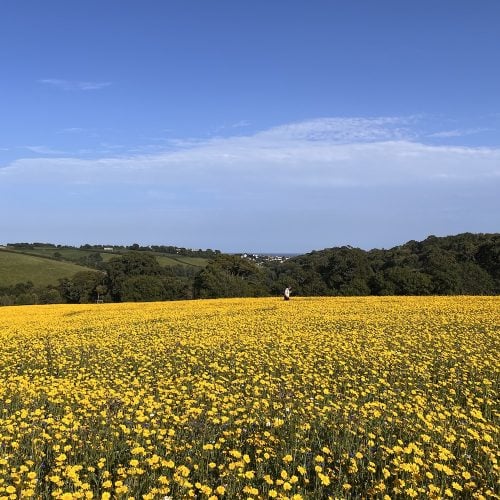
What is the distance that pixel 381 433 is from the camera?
6867 mm

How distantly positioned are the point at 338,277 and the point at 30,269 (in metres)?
77.5

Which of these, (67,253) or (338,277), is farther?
(67,253)

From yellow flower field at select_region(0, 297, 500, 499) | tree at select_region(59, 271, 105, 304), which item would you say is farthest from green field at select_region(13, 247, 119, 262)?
yellow flower field at select_region(0, 297, 500, 499)

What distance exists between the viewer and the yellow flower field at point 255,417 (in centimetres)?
527

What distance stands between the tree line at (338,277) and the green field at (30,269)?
20977 mm

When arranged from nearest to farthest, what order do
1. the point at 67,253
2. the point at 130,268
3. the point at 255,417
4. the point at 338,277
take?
the point at 255,417 < the point at 338,277 < the point at 130,268 < the point at 67,253

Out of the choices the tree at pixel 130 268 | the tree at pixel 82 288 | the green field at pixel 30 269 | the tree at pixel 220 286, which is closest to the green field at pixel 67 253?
the green field at pixel 30 269

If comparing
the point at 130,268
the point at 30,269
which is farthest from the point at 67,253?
the point at 130,268

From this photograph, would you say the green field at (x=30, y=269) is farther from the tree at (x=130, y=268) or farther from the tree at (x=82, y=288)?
the tree at (x=130, y=268)

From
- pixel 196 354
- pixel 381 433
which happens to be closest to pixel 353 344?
pixel 196 354

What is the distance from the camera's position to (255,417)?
742cm

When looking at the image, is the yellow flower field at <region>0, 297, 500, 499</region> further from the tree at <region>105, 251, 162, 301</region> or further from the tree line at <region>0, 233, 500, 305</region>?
the tree at <region>105, 251, 162, 301</region>

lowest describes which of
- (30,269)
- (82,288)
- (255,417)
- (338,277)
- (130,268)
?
(82,288)

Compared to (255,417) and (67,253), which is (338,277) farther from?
(67,253)
